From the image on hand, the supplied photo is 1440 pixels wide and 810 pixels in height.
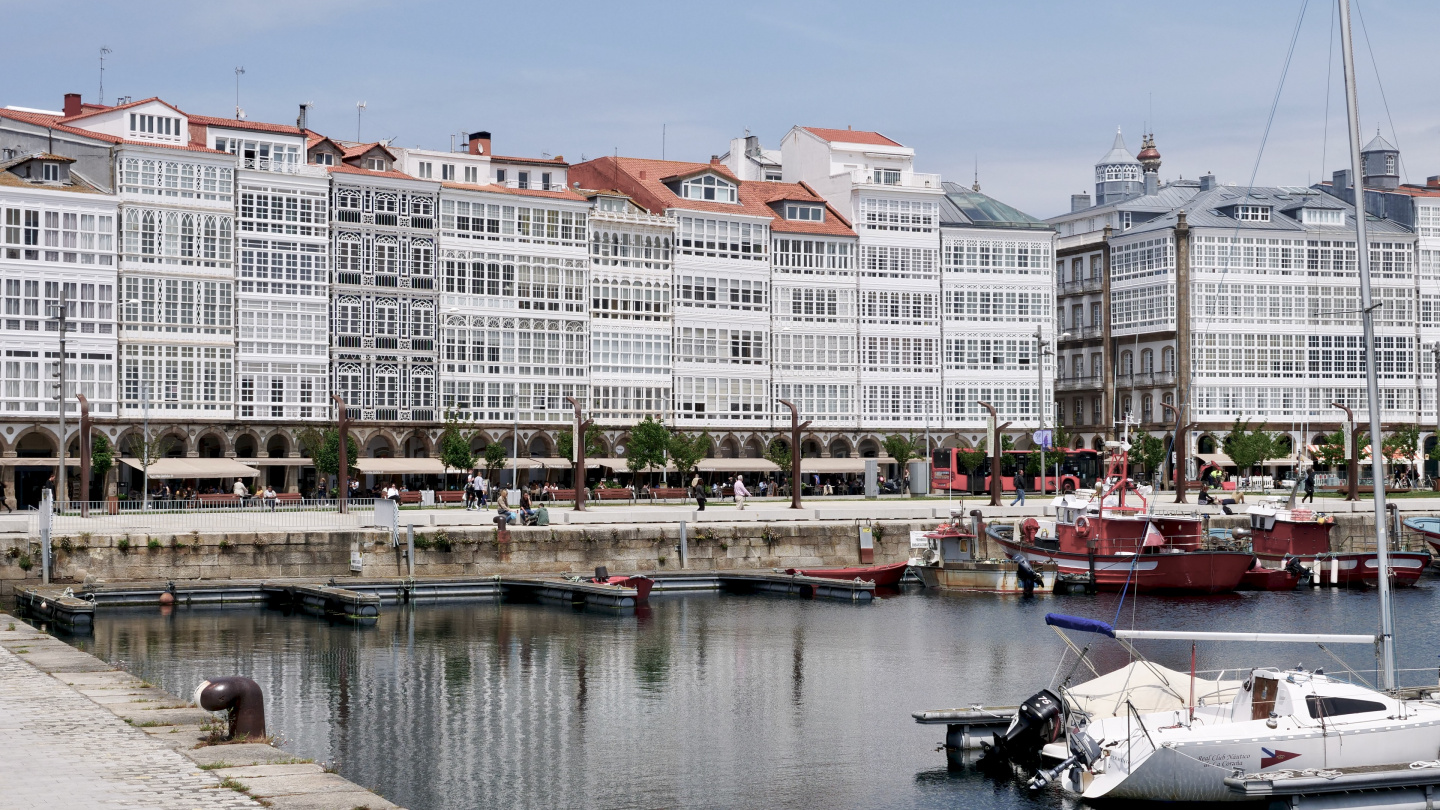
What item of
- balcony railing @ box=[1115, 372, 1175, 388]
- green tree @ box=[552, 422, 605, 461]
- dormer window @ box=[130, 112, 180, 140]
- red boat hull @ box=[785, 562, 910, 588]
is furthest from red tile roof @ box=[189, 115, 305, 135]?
balcony railing @ box=[1115, 372, 1175, 388]

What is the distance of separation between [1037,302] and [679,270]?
25.6 metres

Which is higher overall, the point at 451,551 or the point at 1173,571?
the point at 451,551

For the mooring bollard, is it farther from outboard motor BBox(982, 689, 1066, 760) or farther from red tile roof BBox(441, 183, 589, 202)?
red tile roof BBox(441, 183, 589, 202)

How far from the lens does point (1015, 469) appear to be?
336 ft

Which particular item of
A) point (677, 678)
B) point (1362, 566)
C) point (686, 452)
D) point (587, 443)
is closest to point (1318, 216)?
point (686, 452)

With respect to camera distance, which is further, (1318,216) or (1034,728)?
(1318,216)

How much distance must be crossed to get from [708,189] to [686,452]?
1828cm

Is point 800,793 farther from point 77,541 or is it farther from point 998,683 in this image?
point 77,541

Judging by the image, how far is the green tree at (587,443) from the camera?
9325cm

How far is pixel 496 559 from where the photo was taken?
60719mm

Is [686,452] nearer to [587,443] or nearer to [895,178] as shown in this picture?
[587,443]

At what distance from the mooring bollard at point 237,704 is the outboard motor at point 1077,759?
12409 millimetres

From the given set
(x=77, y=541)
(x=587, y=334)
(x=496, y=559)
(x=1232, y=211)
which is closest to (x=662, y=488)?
(x=587, y=334)

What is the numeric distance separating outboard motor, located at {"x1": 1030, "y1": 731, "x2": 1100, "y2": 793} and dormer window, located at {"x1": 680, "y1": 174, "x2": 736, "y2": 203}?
77530mm
